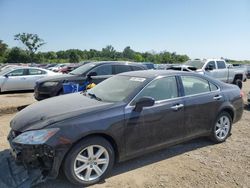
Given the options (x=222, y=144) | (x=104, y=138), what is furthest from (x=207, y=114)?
(x=104, y=138)

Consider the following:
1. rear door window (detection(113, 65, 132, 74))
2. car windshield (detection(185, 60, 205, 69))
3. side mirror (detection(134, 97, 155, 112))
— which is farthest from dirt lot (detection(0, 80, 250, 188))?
car windshield (detection(185, 60, 205, 69))

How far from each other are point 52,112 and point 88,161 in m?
0.87

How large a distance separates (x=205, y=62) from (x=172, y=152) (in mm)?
10367

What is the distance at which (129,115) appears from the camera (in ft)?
12.3

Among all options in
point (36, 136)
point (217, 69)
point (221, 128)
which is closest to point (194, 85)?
point (221, 128)

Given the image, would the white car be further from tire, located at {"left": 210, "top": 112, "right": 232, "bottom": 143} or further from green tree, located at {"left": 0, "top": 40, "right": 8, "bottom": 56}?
green tree, located at {"left": 0, "top": 40, "right": 8, "bottom": 56}

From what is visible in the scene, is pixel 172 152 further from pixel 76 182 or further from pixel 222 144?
pixel 76 182

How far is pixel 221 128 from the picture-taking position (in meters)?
5.22

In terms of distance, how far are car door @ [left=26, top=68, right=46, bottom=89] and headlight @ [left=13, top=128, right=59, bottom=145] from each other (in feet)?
32.5

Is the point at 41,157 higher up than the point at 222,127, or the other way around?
the point at 41,157

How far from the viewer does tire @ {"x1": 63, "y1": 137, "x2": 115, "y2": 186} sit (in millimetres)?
3293

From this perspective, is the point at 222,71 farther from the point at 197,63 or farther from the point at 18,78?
the point at 18,78

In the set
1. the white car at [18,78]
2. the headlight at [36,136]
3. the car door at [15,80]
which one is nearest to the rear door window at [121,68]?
the white car at [18,78]

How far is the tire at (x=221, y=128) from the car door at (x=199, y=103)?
0.65ft
